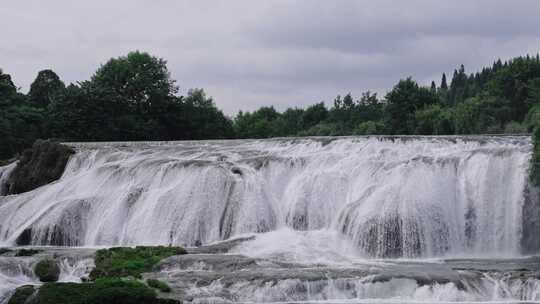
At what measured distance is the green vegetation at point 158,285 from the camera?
27562 millimetres

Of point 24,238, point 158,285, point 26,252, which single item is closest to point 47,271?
point 26,252

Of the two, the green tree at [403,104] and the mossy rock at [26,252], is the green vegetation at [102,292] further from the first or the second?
the green tree at [403,104]

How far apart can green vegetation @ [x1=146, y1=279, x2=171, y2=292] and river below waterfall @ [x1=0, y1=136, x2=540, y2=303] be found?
40 centimetres

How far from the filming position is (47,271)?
32.3 m

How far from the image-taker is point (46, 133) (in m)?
71.8

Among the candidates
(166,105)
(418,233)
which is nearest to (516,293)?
(418,233)

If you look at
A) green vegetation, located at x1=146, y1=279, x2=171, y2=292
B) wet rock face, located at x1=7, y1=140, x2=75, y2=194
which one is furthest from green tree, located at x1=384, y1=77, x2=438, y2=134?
green vegetation, located at x1=146, y1=279, x2=171, y2=292

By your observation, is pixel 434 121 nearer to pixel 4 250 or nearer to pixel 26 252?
pixel 4 250

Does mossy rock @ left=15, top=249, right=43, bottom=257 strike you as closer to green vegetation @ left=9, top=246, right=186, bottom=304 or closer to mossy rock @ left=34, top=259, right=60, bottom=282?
mossy rock @ left=34, top=259, right=60, bottom=282

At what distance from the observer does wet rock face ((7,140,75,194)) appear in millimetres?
51469

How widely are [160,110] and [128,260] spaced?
46.2m

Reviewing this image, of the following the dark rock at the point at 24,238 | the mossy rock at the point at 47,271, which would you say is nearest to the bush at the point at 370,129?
the dark rock at the point at 24,238

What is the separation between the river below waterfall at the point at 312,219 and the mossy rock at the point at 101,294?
102cm

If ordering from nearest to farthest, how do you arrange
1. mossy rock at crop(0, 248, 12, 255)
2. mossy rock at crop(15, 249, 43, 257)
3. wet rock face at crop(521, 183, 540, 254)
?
wet rock face at crop(521, 183, 540, 254) → mossy rock at crop(15, 249, 43, 257) → mossy rock at crop(0, 248, 12, 255)
